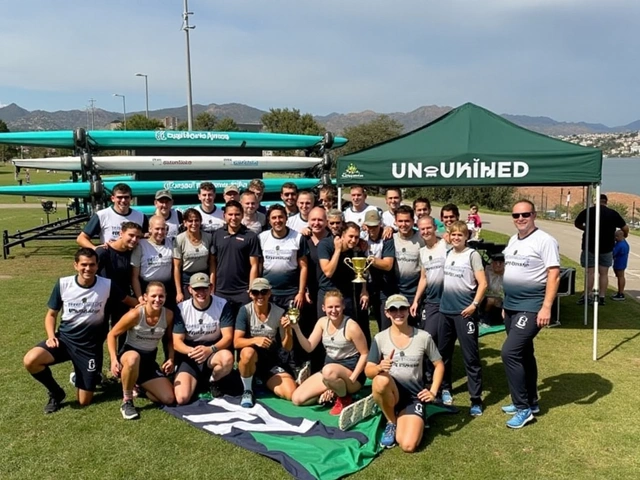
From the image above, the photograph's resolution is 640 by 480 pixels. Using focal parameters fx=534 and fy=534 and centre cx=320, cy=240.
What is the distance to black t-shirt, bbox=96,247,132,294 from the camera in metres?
5.09

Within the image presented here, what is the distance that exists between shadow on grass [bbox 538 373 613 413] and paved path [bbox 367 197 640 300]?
4.31m

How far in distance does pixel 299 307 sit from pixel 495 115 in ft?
11.2

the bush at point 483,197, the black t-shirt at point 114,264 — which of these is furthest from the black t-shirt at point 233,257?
the bush at point 483,197

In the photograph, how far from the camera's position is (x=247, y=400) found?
Answer: 15.7ft

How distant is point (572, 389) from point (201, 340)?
359cm

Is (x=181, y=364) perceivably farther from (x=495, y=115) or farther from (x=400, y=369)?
(x=495, y=115)

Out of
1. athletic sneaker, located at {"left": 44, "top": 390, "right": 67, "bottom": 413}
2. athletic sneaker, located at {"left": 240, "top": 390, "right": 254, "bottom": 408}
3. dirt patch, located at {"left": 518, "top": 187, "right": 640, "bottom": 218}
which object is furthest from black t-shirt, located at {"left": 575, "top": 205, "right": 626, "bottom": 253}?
dirt patch, located at {"left": 518, "top": 187, "right": 640, "bottom": 218}

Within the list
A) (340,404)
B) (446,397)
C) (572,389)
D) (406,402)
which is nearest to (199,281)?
(340,404)

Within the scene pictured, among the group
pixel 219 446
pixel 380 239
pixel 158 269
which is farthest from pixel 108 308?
pixel 380 239

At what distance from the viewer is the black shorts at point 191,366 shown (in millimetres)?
4934

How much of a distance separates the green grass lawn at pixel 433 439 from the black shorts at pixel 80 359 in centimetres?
23

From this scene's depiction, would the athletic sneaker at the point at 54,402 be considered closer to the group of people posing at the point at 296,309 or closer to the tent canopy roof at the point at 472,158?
the group of people posing at the point at 296,309

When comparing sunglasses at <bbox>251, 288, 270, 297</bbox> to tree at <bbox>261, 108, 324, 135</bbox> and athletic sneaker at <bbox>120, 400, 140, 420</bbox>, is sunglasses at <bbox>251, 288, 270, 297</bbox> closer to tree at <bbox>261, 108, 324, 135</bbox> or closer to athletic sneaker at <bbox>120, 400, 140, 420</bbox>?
athletic sneaker at <bbox>120, 400, 140, 420</bbox>

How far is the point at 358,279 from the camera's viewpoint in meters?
4.85
